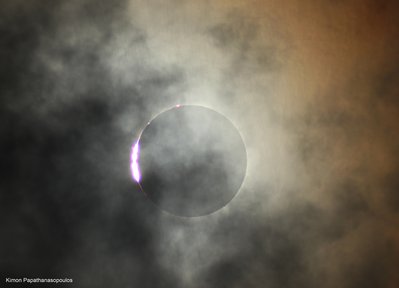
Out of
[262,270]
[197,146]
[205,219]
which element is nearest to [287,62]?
[197,146]

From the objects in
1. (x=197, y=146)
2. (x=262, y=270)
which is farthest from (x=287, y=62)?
(x=262, y=270)

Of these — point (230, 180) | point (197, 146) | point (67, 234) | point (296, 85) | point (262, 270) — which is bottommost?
point (262, 270)

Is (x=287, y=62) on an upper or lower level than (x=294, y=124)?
upper

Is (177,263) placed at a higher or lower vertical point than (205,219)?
lower

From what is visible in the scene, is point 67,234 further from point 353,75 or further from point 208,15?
point 353,75

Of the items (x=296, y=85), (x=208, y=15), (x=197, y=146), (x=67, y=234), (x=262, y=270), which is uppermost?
(x=208, y=15)

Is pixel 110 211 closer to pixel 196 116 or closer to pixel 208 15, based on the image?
pixel 196 116
